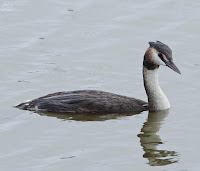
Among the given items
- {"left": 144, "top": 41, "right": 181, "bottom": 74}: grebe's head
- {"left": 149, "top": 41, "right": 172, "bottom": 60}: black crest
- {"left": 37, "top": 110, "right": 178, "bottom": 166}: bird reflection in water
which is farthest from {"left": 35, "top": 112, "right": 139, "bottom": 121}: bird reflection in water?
{"left": 149, "top": 41, "right": 172, "bottom": 60}: black crest

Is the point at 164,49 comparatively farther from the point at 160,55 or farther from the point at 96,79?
the point at 96,79

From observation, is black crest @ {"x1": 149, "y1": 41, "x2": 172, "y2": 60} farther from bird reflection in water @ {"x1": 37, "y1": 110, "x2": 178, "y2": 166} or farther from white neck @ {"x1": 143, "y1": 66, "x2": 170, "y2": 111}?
bird reflection in water @ {"x1": 37, "y1": 110, "x2": 178, "y2": 166}

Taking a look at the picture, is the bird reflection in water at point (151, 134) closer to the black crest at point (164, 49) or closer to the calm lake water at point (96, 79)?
the calm lake water at point (96, 79)

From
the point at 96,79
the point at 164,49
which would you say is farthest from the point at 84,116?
the point at 164,49

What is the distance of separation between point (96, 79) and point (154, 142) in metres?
3.56

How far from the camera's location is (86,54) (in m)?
17.0

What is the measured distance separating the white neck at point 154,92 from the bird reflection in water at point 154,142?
15cm

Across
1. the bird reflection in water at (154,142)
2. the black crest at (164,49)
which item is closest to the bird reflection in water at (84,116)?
the bird reflection in water at (154,142)

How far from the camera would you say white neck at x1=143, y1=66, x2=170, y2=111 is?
14.3 m

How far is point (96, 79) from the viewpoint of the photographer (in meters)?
15.7

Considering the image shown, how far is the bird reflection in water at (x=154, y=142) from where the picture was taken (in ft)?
37.9

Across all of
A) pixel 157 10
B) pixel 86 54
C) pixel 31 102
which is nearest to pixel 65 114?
pixel 31 102

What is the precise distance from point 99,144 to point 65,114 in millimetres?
1999

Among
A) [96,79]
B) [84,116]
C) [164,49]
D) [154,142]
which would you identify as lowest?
[154,142]
